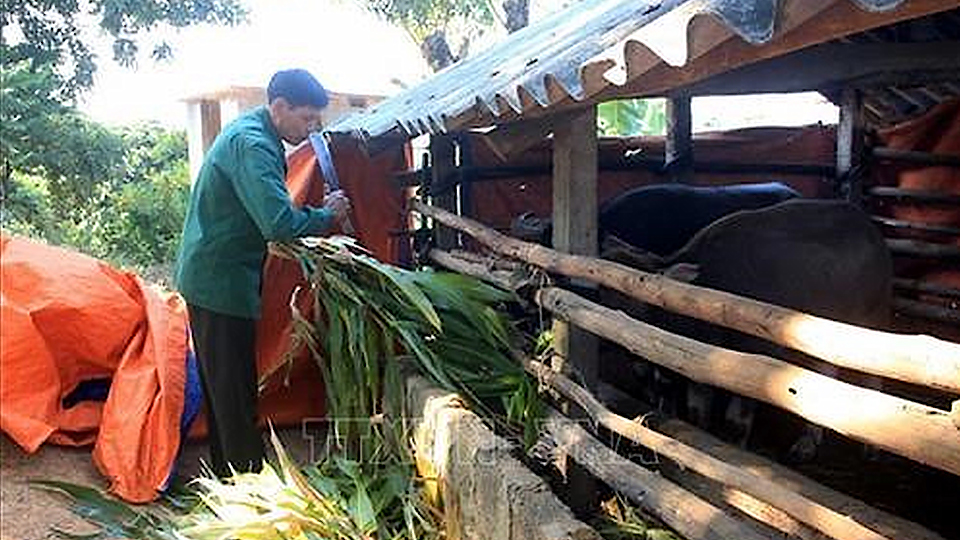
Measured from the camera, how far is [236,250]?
4.41 meters

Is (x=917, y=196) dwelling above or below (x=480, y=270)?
above

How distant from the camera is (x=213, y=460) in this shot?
480 centimetres

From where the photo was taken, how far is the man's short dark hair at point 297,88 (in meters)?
4.26

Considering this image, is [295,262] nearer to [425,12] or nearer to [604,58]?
[604,58]

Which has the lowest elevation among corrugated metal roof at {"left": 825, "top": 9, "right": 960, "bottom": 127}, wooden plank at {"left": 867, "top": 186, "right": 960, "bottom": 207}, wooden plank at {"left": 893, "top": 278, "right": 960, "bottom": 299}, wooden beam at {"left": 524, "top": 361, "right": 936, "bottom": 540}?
wooden plank at {"left": 893, "top": 278, "right": 960, "bottom": 299}

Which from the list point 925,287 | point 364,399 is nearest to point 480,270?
point 364,399

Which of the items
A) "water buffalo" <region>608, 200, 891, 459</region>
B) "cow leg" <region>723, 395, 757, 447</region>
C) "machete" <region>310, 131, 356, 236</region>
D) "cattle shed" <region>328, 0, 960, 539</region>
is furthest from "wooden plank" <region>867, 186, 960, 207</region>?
"machete" <region>310, 131, 356, 236</region>

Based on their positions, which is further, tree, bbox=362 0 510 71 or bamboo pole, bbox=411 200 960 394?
tree, bbox=362 0 510 71

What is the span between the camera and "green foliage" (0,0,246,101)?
1002cm

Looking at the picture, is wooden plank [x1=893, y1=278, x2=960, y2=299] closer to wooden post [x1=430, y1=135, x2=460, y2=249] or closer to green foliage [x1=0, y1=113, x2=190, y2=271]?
wooden post [x1=430, y1=135, x2=460, y2=249]

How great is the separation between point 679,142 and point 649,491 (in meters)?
3.68

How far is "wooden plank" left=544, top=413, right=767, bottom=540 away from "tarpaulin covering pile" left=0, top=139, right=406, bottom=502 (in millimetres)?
1997

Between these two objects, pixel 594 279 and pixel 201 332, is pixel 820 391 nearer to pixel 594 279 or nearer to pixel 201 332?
pixel 594 279

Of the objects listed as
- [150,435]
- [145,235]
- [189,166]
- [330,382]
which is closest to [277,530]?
[330,382]
